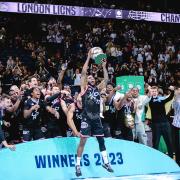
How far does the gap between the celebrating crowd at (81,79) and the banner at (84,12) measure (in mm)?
863

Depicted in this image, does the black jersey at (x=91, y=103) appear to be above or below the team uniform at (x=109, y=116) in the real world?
above

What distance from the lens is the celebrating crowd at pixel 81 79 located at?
8.23m

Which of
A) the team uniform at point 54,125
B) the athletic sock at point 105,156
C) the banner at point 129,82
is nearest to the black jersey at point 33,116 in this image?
the team uniform at point 54,125

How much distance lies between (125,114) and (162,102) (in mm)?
793

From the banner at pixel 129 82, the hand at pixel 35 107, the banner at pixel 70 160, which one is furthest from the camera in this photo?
the banner at pixel 129 82

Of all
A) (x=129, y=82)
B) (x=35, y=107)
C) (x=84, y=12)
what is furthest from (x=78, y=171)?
(x=84, y=12)

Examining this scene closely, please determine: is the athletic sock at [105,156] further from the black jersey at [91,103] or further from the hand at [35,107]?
the hand at [35,107]

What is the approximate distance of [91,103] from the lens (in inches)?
306

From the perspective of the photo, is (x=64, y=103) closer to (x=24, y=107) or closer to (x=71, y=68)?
(x=24, y=107)

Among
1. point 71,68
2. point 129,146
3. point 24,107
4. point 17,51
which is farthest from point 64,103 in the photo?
point 17,51

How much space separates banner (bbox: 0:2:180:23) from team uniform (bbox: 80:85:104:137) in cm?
1082

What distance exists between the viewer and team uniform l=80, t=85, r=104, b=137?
7.76 meters

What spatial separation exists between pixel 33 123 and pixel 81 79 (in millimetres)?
1173

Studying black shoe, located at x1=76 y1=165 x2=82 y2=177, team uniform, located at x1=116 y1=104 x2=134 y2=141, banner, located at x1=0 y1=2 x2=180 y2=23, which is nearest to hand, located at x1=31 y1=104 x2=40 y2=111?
black shoe, located at x1=76 y1=165 x2=82 y2=177
